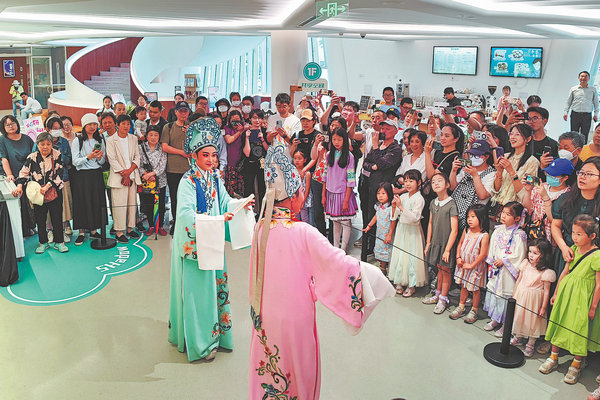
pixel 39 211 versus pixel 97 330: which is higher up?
pixel 39 211

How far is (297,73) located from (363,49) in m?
8.97

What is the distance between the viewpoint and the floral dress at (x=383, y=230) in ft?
18.4

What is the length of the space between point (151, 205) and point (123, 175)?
56cm

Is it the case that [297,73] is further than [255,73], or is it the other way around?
[255,73]

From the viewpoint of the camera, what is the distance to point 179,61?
21453 mm

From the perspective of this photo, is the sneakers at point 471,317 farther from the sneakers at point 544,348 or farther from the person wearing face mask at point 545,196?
the person wearing face mask at point 545,196

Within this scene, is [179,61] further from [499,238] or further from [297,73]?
[499,238]

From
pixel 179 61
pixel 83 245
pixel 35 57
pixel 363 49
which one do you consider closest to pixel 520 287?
pixel 83 245

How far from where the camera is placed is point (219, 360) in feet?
13.9

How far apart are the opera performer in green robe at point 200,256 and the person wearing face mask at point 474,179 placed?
202 centimetres

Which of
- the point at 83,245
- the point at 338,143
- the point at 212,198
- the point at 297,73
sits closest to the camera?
the point at 212,198

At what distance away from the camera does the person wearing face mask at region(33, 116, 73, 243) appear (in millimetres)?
6359

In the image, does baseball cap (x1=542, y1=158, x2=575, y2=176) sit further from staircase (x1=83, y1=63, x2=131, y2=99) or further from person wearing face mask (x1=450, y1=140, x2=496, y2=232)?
staircase (x1=83, y1=63, x2=131, y2=99)

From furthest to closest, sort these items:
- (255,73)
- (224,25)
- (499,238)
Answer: (255,73) → (224,25) → (499,238)
